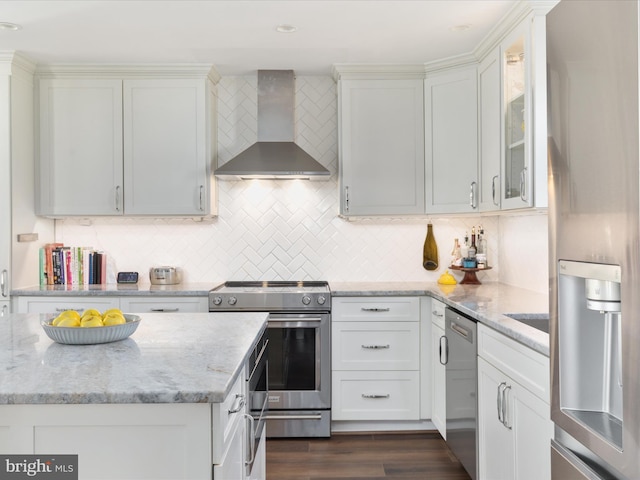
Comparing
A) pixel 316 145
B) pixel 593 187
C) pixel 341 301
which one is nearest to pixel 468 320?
pixel 341 301

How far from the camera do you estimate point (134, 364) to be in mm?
1576

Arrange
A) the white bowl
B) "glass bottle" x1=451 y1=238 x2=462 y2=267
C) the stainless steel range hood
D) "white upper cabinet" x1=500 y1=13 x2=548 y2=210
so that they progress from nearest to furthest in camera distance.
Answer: the white bowl, "white upper cabinet" x1=500 y1=13 x2=548 y2=210, the stainless steel range hood, "glass bottle" x1=451 y1=238 x2=462 y2=267

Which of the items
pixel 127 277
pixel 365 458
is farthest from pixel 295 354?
pixel 127 277

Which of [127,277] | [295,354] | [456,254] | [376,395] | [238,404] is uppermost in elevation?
[456,254]

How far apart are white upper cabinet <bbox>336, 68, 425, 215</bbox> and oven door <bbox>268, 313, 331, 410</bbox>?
33.4 inches

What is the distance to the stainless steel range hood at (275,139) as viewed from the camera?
3797 millimetres

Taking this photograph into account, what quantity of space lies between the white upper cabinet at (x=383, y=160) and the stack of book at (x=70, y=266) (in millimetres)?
1844

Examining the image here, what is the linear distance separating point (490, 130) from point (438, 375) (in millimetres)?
1534

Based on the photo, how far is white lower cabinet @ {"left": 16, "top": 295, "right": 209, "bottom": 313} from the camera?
3611mm

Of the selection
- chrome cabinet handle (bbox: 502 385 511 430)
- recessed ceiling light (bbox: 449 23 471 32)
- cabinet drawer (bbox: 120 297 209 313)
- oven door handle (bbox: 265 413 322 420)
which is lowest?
oven door handle (bbox: 265 413 322 420)

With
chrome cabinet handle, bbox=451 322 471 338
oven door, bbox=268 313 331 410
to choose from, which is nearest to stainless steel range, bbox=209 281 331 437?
oven door, bbox=268 313 331 410

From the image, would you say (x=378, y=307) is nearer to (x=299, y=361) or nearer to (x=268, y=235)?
(x=299, y=361)

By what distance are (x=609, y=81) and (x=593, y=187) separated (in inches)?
8.3

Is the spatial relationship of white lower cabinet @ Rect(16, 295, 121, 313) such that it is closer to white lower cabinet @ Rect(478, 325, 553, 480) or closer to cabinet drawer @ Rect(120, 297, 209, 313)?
cabinet drawer @ Rect(120, 297, 209, 313)
